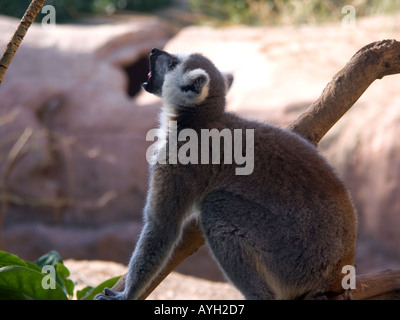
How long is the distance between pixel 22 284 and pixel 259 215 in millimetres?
1324

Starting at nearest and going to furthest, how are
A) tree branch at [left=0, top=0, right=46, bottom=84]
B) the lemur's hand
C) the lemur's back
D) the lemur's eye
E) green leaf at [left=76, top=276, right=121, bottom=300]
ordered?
tree branch at [left=0, top=0, right=46, bottom=84]
the lemur's back
the lemur's hand
the lemur's eye
green leaf at [left=76, top=276, right=121, bottom=300]

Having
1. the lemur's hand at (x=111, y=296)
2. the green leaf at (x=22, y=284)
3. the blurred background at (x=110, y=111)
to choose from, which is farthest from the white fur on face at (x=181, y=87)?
the blurred background at (x=110, y=111)

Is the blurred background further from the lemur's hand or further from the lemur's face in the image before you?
the lemur's hand

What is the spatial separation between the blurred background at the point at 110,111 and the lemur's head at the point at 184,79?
4.72m

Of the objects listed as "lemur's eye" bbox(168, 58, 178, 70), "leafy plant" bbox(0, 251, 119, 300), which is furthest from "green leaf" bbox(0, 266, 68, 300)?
"lemur's eye" bbox(168, 58, 178, 70)

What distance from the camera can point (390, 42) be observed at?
142 inches

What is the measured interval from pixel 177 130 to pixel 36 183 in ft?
20.5

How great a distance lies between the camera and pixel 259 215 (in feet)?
9.27

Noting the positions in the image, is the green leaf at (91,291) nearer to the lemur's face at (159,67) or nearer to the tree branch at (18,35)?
the lemur's face at (159,67)

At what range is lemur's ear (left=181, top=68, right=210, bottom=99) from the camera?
3223mm

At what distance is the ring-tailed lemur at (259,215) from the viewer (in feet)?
9.04
